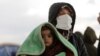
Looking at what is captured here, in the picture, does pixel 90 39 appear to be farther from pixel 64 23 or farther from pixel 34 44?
pixel 34 44

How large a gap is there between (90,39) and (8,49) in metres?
3.28

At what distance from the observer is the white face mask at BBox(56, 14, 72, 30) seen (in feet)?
14.5

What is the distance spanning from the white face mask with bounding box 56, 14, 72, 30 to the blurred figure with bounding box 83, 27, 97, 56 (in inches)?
115

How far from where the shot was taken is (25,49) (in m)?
4.03

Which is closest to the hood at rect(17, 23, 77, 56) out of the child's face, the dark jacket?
the child's face

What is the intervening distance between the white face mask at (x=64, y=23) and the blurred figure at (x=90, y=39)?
292 cm

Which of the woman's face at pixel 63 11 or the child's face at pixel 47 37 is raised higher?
the woman's face at pixel 63 11

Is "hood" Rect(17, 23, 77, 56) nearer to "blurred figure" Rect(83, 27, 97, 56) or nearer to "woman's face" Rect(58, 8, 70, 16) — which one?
"woman's face" Rect(58, 8, 70, 16)

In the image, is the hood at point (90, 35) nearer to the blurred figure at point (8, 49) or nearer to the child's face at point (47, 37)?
the blurred figure at point (8, 49)

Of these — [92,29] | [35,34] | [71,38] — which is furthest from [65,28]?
[92,29]

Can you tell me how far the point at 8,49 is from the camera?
4277 mm

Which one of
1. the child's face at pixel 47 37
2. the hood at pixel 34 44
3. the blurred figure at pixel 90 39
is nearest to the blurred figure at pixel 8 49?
the hood at pixel 34 44

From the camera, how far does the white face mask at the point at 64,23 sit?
4418 millimetres

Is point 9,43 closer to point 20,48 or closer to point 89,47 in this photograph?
point 20,48
